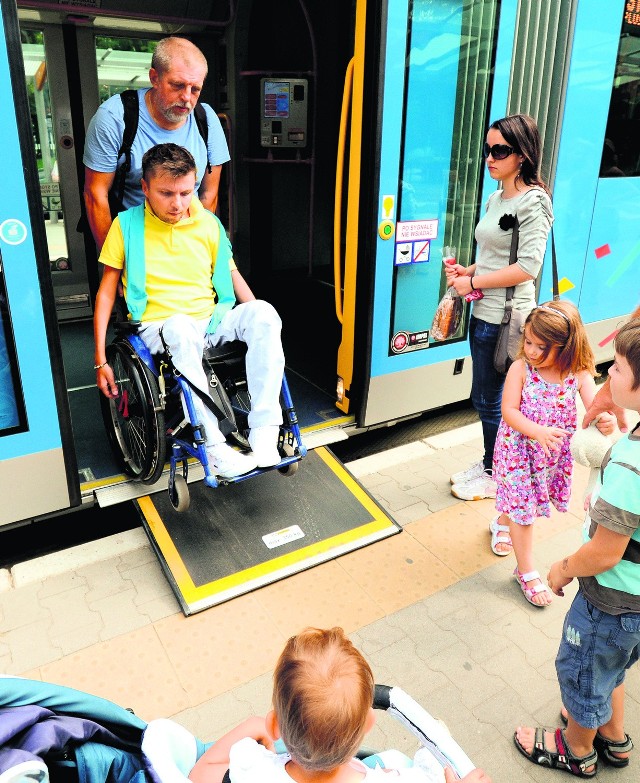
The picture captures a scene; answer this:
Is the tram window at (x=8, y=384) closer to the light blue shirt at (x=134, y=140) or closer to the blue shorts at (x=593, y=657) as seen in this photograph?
the light blue shirt at (x=134, y=140)

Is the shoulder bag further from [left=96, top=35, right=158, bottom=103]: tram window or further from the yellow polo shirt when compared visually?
[left=96, top=35, right=158, bottom=103]: tram window

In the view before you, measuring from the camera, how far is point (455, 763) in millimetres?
1205

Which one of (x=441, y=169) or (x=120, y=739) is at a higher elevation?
(x=441, y=169)

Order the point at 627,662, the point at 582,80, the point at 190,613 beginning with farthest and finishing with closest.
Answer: the point at 582,80 < the point at 190,613 < the point at 627,662

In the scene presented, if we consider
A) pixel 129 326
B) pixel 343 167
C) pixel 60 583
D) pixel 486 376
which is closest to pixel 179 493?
pixel 60 583

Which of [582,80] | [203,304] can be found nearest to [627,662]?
[203,304]

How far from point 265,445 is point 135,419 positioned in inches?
26.4

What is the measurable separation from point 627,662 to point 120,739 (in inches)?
52.0

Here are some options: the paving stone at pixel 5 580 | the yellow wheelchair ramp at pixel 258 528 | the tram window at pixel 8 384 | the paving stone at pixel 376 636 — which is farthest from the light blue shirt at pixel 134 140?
the paving stone at pixel 376 636

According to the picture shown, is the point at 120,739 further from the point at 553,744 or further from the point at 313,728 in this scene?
the point at 553,744

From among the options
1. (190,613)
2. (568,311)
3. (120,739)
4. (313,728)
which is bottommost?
(190,613)

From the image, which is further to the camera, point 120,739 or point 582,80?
point 582,80

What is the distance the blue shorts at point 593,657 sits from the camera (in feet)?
5.57

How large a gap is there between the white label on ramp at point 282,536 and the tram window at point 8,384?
3.71 feet
